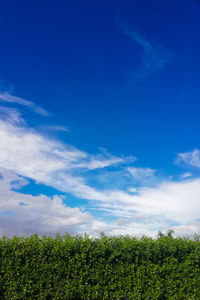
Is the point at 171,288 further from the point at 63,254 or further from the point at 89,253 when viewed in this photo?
the point at 63,254

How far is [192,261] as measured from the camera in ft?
39.5

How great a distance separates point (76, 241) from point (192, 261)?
5129mm

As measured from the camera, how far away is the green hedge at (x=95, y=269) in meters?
10.4

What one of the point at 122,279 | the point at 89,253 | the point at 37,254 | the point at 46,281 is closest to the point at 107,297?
the point at 122,279

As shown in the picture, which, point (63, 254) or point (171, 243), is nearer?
point (63, 254)

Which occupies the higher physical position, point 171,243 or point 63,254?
point 171,243

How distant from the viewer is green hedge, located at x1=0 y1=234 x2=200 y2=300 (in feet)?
34.2

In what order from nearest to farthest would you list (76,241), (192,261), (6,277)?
(6,277), (76,241), (192,261)

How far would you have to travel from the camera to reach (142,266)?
1134cm

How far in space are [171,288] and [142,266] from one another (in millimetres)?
1512

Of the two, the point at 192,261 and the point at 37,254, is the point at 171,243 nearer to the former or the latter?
the point at 192,261

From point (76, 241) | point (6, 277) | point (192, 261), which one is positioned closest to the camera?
point (6, 277)

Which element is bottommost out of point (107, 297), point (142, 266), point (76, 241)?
point (107, 297)

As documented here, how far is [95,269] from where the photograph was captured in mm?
10820
